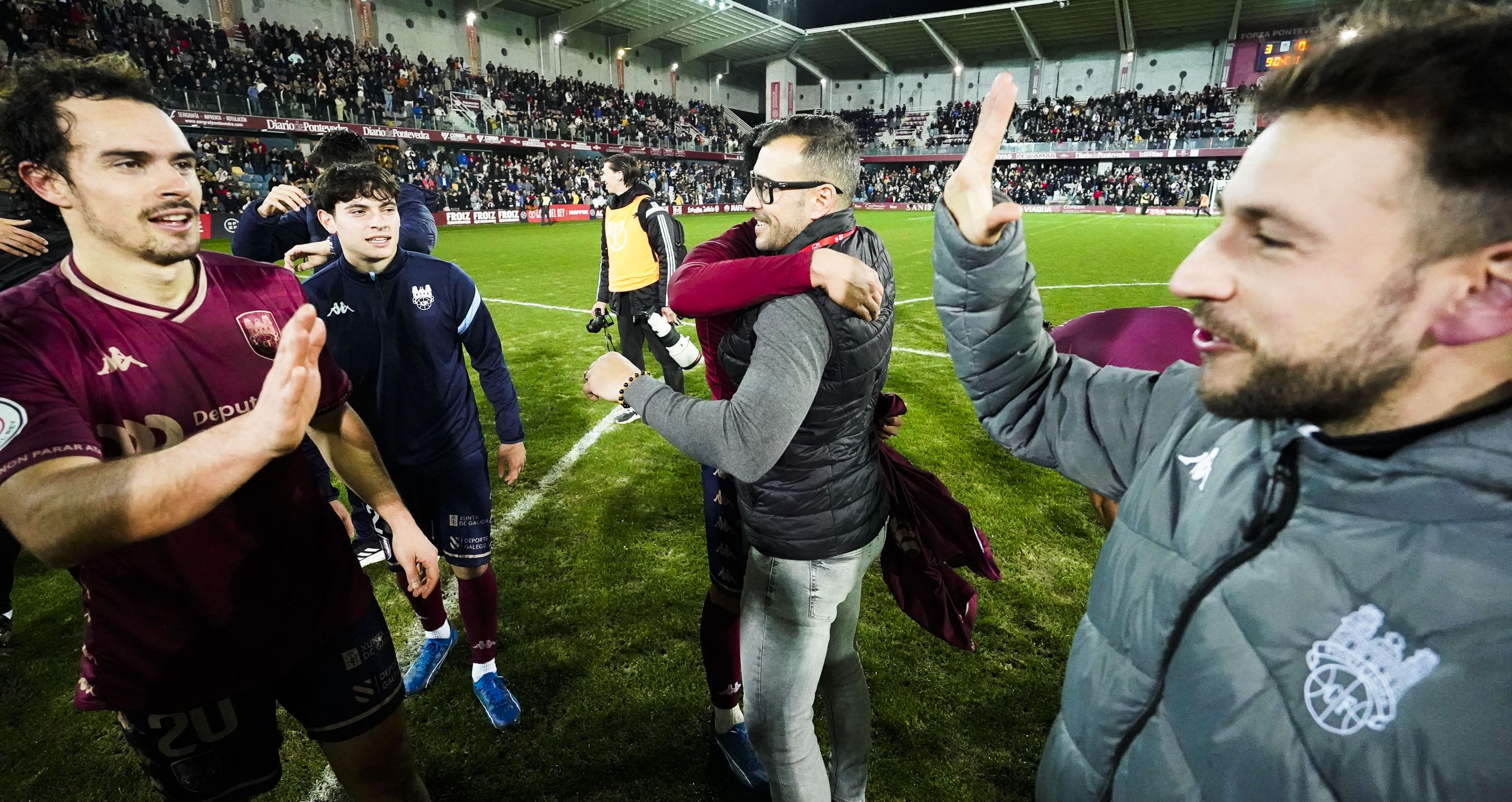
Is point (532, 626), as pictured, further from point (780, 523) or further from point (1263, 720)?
point (1263, 720)

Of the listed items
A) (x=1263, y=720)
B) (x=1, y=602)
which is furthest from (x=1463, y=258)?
(x=1, y=602)

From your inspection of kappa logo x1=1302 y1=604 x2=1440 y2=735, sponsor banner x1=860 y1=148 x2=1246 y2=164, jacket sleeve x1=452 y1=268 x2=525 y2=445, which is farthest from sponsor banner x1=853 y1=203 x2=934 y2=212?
kappa logo x1=1302 y1=604 x2=1440 y2=735

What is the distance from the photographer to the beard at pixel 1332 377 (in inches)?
33.2

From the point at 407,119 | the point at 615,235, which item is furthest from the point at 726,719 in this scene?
the point at 407,119

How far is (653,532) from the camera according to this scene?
13.9 ft

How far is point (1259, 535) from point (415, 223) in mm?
4599

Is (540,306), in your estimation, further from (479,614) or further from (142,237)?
(142,237)

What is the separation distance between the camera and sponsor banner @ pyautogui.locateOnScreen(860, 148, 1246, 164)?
37.2 metres

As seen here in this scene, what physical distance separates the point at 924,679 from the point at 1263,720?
225cm

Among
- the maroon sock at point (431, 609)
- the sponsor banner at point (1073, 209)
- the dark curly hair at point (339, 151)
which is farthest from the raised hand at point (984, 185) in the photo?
the sponsor banner at point (1073, 209)

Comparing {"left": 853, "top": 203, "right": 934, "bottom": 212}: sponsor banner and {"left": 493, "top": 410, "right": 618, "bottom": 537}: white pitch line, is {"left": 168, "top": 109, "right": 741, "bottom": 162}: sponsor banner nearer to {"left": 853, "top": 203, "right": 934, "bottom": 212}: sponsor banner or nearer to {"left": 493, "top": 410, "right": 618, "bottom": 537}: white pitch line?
{"left": 853, "top": 203, "right": 934, "bottom": 212}: sponsor banner

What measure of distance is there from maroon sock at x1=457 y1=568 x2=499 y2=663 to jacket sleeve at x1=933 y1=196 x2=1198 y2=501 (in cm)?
239

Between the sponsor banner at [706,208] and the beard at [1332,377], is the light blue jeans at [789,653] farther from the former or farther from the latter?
the sponsor banner at [706,208]

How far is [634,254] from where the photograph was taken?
613 cm
